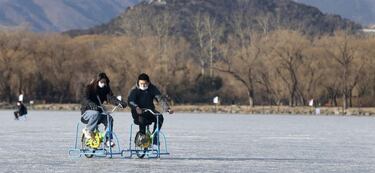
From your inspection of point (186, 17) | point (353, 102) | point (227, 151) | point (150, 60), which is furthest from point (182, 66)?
point (186, 17)

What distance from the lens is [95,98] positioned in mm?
19078

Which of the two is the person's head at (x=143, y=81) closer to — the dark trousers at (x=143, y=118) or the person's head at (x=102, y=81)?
the dark trousers at (x=143, y=118)

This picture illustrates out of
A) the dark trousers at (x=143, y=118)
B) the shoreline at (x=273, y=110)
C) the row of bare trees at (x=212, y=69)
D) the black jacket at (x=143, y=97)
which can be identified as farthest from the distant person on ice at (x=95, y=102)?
the row of bare trees at (x=212, y=69)

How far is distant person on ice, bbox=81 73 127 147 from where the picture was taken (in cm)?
1897

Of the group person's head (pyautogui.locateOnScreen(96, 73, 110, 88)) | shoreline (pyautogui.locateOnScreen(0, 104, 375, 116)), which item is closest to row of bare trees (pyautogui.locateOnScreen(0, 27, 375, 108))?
shoreline (pyautogui.locateOnScreen(0, 104, 375, 116))

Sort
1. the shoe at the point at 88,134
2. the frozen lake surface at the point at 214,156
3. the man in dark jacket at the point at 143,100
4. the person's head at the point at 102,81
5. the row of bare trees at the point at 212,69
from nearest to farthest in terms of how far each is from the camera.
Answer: the frozen lake surface at the point at 214,156, the man in dark jacket at the point at 143,100, the person's head at the point at 102,81, the shoe at the point at 88,134, the row of bare trees at the point at 212,69

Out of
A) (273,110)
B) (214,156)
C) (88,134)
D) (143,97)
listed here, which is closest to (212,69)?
(273,110)

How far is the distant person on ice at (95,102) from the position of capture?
18969 mm

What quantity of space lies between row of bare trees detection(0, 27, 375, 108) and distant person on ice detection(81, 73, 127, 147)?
64317 millimetres

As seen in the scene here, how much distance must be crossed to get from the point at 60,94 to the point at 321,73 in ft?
93.6

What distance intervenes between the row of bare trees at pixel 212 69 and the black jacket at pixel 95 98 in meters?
64.3

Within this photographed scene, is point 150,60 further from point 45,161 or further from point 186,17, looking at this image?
point 186,17

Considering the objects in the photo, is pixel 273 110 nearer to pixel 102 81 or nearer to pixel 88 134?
pixel 88 134

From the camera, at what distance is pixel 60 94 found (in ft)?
304
